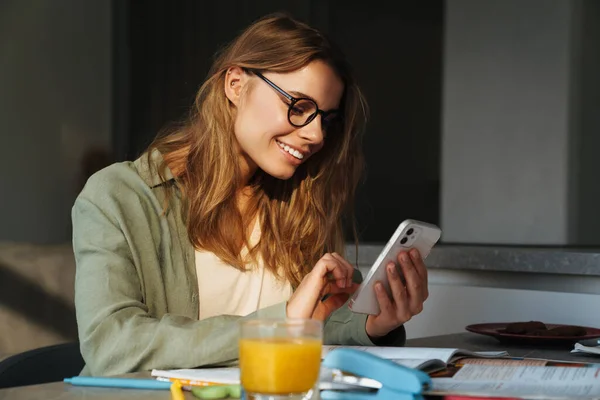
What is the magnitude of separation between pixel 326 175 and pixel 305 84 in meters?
0.31

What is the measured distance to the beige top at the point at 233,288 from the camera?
69.5 inches

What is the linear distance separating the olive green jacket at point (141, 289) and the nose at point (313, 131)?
28 cm

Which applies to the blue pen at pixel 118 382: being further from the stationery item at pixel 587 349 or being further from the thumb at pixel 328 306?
the stationery item at pixel 587 349

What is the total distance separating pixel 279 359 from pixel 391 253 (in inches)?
25.1

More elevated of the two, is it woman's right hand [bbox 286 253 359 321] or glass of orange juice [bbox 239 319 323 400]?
glass of orange juice [bbox 239 319 323 400]

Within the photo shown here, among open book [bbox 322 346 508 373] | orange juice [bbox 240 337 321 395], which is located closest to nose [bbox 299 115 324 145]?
open book [bbox 322 346 508 373]

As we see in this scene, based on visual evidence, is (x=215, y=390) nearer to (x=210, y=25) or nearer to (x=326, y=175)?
(x=326, y=175)

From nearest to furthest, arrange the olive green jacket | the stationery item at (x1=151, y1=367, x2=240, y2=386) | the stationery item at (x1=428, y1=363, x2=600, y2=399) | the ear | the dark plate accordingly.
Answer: the stationery item at (x1=428, y1=363, x2=600, y2=399)
the stationery item at (x1=151, y1=367, x2=240, y2=386)
the olive green jacket
the dark plate
the ear

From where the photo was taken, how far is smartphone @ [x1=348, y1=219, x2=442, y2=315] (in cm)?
147

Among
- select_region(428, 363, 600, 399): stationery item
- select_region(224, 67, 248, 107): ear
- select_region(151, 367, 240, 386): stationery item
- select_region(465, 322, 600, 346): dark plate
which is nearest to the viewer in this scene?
select_region(428, 363, 600, 399): stationery item

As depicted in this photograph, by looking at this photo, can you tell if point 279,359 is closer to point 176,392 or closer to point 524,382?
point 176,392

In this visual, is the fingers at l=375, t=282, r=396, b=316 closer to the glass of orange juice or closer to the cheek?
the cheek

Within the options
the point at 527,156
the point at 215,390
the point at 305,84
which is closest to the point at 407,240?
the point at 305,84

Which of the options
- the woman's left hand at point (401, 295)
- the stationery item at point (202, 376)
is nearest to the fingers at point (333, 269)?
the woman's left hand at point (401, 295)
